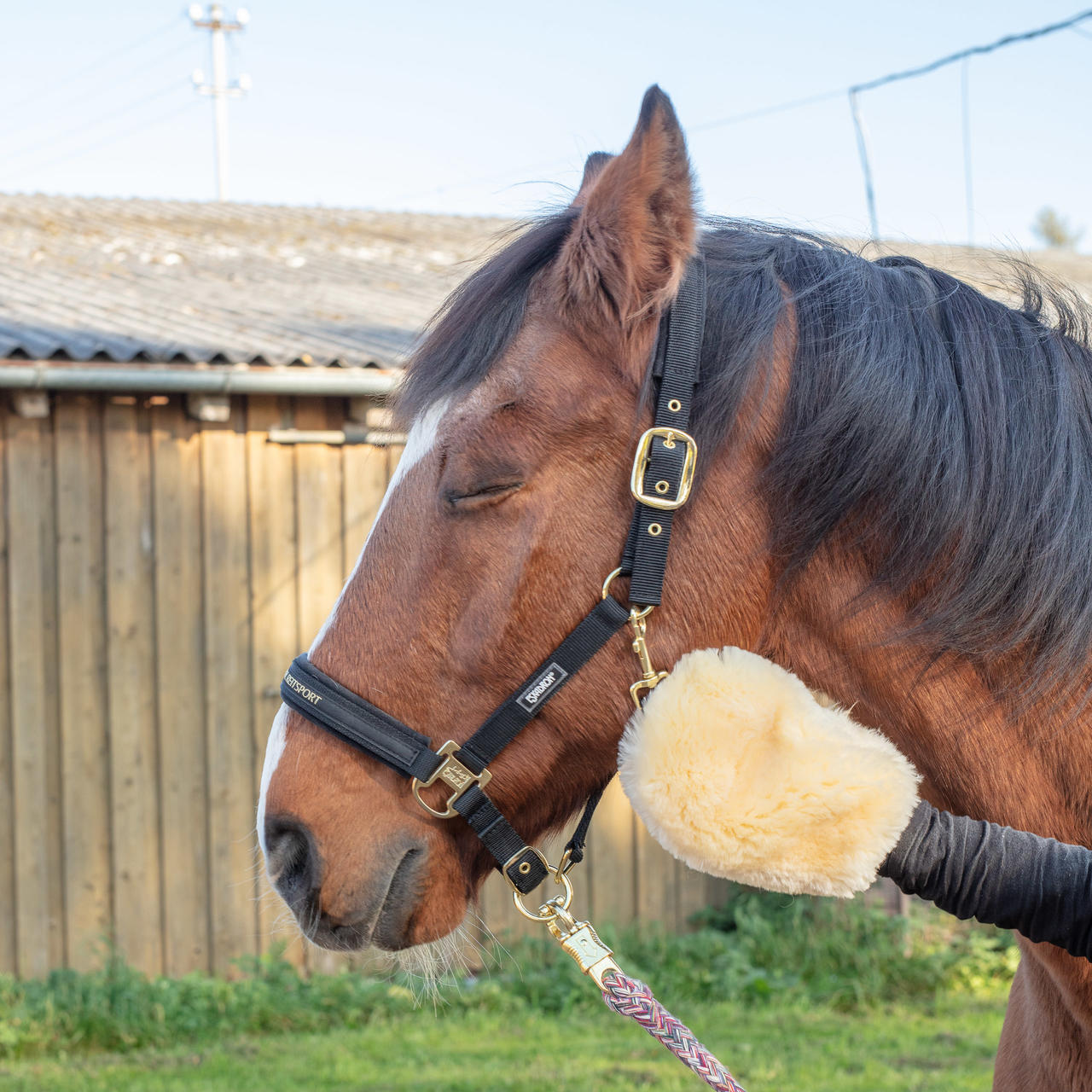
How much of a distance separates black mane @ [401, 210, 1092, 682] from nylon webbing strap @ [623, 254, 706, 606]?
33mm

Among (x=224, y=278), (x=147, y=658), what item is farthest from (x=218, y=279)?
(x=147, y=658)

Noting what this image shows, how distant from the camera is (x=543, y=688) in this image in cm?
149

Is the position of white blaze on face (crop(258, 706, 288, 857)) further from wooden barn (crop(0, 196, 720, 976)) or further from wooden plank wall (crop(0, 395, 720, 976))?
wooden plank wall (crop(0, 395, 720, 976))

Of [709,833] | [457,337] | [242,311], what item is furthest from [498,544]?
[242,311]

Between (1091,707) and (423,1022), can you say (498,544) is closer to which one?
(1091,707)

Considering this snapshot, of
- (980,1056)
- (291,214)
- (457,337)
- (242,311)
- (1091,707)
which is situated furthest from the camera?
(291,214)

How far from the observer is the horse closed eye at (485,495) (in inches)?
59.0

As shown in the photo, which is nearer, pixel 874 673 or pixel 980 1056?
pixel 874 673

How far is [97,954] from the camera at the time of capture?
18.0 feet

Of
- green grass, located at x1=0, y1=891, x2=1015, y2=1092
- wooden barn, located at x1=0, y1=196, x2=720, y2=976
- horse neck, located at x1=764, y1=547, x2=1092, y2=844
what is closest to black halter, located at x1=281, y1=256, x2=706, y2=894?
horse neck, located at x1=764, y1=547, x2=1092, y2=844

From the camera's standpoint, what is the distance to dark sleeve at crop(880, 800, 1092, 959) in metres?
1.25

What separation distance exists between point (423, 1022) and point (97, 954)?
1.75m

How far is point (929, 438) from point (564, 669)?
0.59 metres

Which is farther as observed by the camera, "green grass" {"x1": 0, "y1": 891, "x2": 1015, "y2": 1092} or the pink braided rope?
"green grass" {"x1": 0, "y1": 891, "x2": 1015, "y2": 1092}
